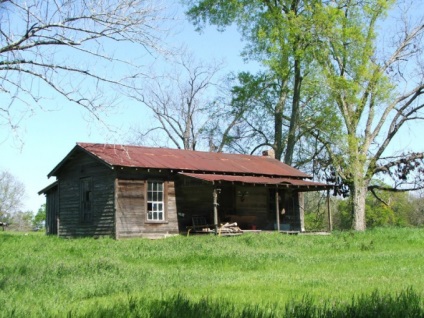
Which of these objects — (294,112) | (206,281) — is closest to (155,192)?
(294,112)

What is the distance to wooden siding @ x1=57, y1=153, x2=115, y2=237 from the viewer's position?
27.3m

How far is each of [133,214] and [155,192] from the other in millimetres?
1660

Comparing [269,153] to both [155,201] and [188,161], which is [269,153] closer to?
[188,161]

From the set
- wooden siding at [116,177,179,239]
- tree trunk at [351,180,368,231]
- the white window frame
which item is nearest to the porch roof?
the white window frame

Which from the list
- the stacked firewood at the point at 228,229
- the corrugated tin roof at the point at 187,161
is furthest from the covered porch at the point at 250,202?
the corrugated tin roof at the point at 187,161

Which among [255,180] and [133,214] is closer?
[133,214]

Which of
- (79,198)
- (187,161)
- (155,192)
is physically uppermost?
(187,161)

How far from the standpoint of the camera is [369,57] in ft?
118

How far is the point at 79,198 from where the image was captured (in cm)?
2961

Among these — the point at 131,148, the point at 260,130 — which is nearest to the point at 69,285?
the point at 131,148

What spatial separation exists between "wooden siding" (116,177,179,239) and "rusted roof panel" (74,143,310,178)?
3.61 feet

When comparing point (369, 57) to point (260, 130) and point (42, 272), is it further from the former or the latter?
point (42, 272)

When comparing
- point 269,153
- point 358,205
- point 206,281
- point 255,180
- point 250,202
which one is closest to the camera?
point 206,281

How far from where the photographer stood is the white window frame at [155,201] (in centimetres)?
2791
